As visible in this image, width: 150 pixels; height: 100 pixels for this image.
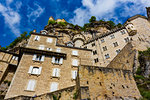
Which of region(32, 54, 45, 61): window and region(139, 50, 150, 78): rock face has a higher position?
region(32, 54, 45, 61): window

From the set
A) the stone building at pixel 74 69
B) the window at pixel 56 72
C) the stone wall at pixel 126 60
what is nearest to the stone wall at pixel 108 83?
Result: the stone building at pixel 74 69

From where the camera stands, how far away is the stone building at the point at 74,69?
495 inches

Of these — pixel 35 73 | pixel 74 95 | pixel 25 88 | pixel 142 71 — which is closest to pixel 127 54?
pixel 142 71

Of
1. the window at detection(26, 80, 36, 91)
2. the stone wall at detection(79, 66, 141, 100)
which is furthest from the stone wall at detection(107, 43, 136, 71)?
the window at detection(26, 80, 36, 91)

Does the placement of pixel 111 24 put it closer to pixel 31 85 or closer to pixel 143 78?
pixel 143 78

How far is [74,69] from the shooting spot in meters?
21.3

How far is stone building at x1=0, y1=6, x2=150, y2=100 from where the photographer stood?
41.2 ft

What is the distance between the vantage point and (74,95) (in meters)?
12.8

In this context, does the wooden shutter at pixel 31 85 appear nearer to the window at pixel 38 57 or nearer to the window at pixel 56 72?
the window at pixel 56 72

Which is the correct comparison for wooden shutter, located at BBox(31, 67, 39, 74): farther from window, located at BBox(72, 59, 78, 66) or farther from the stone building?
window, located at BBox(72, 59, 78, 66)


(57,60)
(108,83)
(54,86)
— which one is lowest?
(108,83)

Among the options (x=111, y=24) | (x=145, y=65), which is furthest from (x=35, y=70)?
(x=111, y=24)

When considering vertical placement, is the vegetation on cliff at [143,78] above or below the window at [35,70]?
below

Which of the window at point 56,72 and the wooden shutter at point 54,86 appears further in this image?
the window at point 56,72
